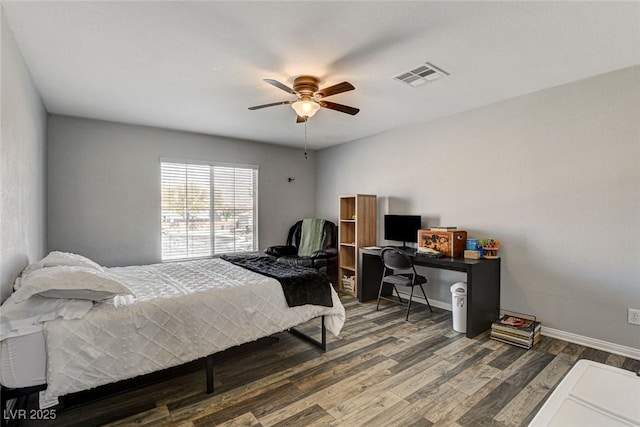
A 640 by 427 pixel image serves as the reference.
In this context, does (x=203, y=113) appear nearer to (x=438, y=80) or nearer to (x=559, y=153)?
(x=438, y=80)

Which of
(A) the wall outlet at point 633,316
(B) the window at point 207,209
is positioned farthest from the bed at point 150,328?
(A) the wall outlet at point 633,316

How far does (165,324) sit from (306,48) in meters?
2.24

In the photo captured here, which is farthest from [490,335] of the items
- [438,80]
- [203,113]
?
[203,113]

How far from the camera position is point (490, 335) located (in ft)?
10.5

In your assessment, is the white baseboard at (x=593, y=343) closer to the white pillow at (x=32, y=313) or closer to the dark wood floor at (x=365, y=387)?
the dark wood floor at (x=365, y=387)

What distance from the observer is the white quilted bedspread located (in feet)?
5.63

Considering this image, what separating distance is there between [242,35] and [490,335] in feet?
11.9

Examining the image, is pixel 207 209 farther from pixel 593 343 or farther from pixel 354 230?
pixel 593 343

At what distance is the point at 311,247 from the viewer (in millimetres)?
5406

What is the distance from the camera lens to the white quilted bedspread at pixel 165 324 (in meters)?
1.72

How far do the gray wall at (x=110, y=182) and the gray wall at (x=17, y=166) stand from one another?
0.60 meters

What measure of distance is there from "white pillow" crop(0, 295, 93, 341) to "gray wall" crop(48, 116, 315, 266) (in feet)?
8.66

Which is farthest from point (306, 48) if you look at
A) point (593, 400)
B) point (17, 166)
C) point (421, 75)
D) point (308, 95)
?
point (593, 400)

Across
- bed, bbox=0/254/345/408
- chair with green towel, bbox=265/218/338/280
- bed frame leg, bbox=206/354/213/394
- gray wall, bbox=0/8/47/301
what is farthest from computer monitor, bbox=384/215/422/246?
gray wall, bbox=0/8/47/301
